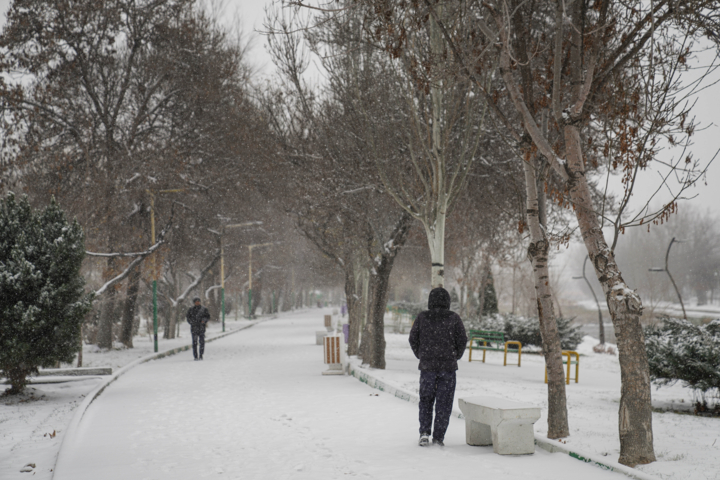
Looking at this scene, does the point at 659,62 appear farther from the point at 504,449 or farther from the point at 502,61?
the point at 504,449

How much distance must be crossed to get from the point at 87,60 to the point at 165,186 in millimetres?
5087

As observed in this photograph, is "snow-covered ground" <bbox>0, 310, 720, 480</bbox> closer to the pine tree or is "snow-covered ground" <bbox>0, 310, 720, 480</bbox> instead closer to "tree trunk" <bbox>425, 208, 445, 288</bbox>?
the pine tree

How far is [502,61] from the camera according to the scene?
7.45 metres

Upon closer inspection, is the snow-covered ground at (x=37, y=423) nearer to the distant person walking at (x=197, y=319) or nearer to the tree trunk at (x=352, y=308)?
the distant person walking at (x=197, y=319)

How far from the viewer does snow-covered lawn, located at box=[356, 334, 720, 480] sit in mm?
6914

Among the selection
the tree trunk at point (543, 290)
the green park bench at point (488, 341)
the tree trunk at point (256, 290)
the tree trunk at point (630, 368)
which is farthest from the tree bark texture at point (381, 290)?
the tree trunk at point (256, 290)

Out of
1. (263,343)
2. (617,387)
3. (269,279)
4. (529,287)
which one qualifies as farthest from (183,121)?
(269,279)

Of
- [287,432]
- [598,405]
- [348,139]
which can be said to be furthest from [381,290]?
[287,432]

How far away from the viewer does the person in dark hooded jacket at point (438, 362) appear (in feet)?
24.5

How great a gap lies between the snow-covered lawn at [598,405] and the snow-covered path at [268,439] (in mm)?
936

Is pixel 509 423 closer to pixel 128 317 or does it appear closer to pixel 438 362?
pixel 438 362

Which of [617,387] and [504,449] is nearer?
[504,449]

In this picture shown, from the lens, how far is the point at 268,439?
8352mm

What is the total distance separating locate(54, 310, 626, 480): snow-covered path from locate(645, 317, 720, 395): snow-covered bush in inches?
171
